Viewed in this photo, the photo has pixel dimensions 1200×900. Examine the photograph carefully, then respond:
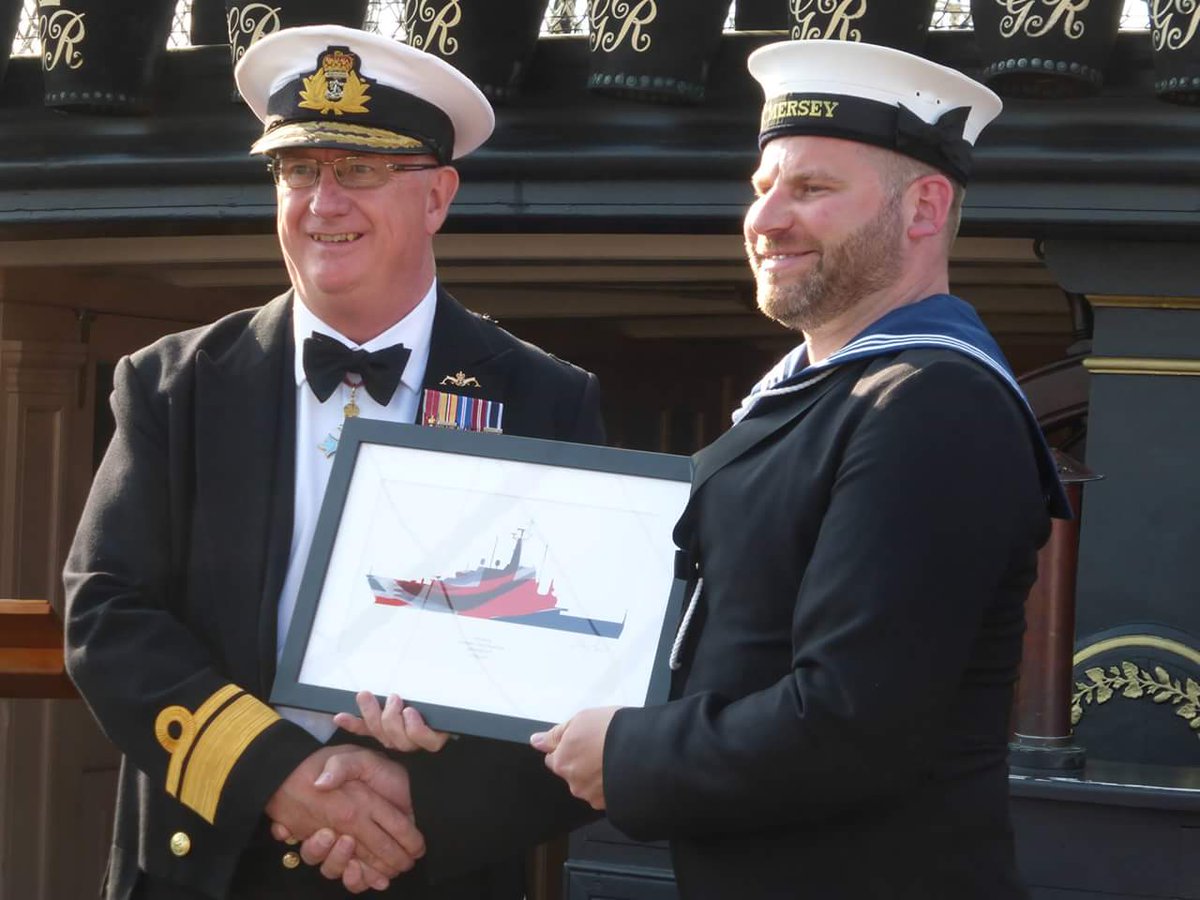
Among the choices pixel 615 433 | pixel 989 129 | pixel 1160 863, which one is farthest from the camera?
pixel 615 433

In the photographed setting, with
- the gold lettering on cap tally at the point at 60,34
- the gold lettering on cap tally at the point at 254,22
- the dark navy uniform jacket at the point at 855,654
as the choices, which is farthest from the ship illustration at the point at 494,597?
the gold lettering on cap tally at the point at 60,34

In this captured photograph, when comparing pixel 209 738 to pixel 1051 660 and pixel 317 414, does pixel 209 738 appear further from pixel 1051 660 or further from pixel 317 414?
pixel 1051 660

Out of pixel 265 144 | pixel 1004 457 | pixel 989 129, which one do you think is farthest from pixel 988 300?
pixel 1004 457

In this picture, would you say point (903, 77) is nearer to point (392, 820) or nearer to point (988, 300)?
point (392, 820)

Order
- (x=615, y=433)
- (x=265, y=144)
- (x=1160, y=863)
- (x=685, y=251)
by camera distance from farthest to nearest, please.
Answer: (x=615, y=433) → (x=685, y=251) → (x=1160, y=863) → (x=265, y=144)

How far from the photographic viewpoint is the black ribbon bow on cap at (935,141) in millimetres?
2035

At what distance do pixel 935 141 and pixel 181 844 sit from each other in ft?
4.37

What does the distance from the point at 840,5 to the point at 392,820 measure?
6.66ft

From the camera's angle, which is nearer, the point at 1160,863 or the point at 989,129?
the point at 1160,863

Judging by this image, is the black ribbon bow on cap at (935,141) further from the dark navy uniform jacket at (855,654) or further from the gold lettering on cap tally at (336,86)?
the gold lettering on cap tally at (336,86)

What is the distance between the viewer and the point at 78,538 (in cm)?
243

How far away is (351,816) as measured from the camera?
2.29 m

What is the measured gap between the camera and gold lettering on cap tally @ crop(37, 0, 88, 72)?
4090 mm

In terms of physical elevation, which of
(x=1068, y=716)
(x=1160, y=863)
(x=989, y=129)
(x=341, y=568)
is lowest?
(x=1160, y=863)
